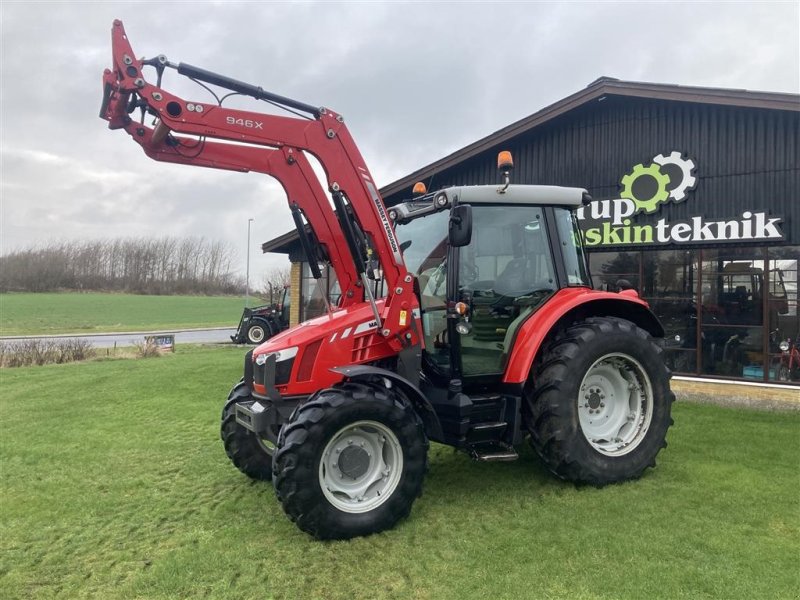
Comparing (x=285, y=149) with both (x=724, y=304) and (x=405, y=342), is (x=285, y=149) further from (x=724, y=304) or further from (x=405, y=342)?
(x=724, y=304)

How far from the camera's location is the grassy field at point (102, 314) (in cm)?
3148

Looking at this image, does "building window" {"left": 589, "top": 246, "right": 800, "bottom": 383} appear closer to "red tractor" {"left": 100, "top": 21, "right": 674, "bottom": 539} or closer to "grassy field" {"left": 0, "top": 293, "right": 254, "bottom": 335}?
"red tractor" {"left": 100, "top": 21, "right": 674, "bottom": 539}

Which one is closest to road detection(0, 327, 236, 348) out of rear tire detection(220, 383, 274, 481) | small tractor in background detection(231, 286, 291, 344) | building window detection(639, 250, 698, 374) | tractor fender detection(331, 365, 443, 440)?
small tractor in background detection(231, 286, 291, 344)

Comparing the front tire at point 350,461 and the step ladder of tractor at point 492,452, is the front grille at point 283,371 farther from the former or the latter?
the step ladder of tractor at point 492,452

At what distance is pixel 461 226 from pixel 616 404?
2.28 metres

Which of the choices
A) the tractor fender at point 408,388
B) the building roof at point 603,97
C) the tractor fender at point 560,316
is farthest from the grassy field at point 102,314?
the tractor fender at point 560,316

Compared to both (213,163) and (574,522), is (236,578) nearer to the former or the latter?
(574,522)

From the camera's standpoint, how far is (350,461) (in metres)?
3.62

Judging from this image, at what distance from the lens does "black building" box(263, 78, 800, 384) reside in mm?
7266

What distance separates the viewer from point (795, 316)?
719 cm

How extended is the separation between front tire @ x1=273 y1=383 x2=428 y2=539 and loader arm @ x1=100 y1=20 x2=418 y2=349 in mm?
629

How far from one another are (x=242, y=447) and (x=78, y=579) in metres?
1.53

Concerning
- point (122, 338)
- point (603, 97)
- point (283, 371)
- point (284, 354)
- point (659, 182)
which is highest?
point (603, 97)

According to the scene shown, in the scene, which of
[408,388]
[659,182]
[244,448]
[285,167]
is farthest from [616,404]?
[659,182]
